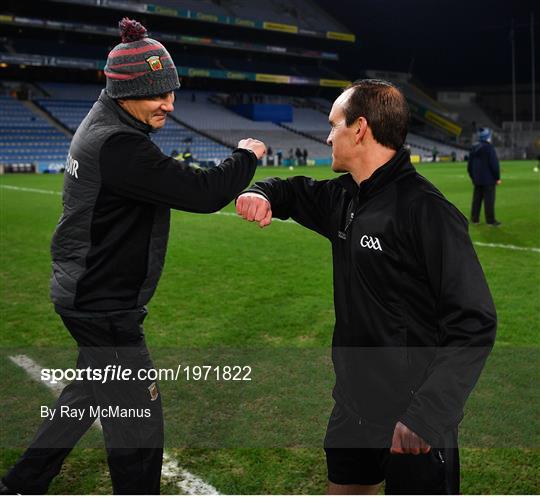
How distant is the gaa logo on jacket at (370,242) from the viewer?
7.22ft

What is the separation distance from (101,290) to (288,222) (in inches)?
446

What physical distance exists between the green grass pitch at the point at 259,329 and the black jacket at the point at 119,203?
4.19 ft

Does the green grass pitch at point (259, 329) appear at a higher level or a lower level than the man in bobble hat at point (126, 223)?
lower

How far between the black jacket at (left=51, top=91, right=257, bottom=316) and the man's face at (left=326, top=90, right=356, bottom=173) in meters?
0.52

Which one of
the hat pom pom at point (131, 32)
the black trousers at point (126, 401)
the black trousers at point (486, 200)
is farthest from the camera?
the black trousers at point (486, 200)

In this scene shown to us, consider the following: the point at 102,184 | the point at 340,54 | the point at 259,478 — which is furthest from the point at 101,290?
the point at 340,54

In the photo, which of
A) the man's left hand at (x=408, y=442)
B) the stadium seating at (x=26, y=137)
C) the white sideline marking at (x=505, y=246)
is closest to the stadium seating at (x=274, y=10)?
the stadium seating at (x=26, y=137)

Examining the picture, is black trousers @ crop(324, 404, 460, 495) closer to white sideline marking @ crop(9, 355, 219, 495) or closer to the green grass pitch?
the green grass pitch

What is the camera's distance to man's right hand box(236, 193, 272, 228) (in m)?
2.61

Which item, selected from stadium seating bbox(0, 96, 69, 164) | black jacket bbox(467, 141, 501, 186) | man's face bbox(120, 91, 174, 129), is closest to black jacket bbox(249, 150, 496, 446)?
man's face bbox(120, 91, 174, 129)

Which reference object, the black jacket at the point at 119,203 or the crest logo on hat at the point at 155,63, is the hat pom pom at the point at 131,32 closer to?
the crest logo on hat at the point at 155,63

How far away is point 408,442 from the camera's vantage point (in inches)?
78.7

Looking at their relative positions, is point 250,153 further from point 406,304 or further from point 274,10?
point 274,10

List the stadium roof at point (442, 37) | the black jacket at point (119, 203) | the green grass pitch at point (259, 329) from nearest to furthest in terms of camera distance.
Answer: the black jacket at point (119, 203) < the green grass pitch at point (259, 329) < the stadium roof at point (442, 37)
